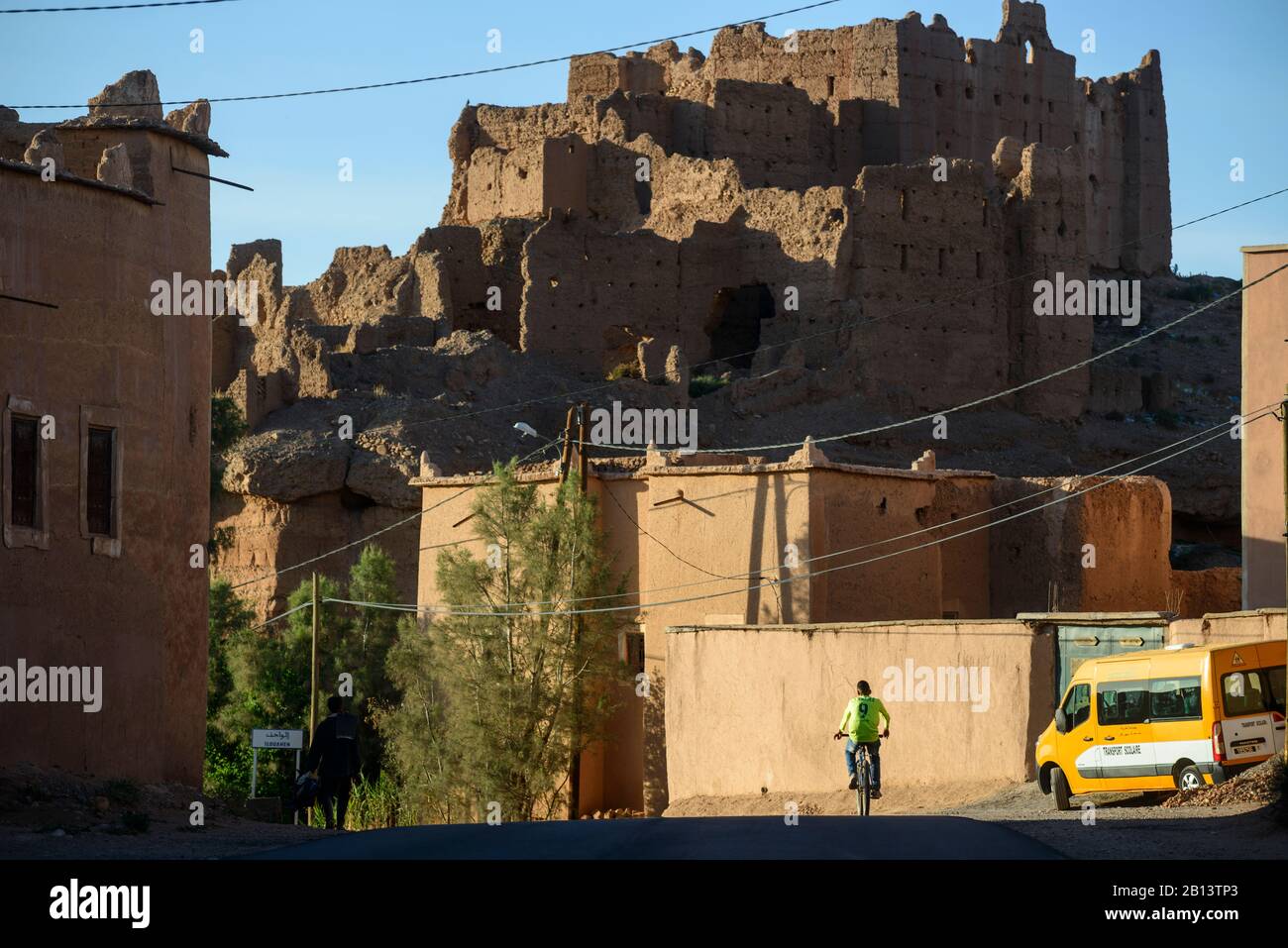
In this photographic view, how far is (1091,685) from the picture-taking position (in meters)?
19.4

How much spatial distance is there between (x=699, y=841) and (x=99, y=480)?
26.7ft

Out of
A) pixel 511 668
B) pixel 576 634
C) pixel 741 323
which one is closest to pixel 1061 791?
pixel 576 634

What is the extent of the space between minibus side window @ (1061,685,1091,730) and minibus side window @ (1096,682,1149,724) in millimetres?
180

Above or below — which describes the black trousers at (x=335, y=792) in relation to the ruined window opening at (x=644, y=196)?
below

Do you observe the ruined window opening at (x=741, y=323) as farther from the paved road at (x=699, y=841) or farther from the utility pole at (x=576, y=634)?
the paved road at (x=699, y=841)

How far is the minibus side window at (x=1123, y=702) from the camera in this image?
61.6 ft

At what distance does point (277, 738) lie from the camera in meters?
24.9

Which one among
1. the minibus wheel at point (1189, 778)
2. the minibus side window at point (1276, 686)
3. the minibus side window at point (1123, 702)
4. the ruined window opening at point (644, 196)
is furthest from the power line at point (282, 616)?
the minibus side window at point (1276, 686)

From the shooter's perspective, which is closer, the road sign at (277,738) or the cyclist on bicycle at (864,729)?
the cyclist on bicycle at (864,729)

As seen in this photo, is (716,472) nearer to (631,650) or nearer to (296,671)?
(631,650)

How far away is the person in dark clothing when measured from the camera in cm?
1825

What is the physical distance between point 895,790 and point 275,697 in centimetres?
1686

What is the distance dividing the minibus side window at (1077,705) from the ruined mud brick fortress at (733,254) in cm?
2677
